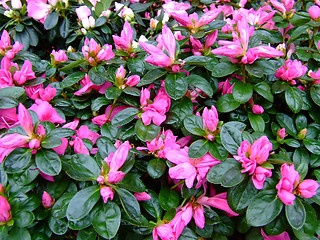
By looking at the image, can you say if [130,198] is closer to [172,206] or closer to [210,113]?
[172,206]

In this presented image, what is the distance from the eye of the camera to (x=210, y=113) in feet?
3.05

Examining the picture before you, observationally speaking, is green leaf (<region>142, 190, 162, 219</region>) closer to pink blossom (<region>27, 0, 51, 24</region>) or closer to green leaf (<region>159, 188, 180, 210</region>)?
green leaf (<region>159, 188, 180, 210</region>)

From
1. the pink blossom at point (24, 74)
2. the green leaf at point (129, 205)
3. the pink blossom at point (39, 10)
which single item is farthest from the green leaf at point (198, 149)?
the pink blossom at point (39, 10)

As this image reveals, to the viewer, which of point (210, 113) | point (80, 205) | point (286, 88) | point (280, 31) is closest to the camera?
point (80, 205)

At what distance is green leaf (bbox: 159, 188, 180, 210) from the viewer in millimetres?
951

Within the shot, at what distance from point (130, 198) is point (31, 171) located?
33 cm

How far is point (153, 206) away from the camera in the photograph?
0.96 metres

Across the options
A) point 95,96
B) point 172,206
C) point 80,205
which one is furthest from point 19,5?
point 172,206

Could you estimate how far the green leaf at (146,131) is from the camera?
0.95m

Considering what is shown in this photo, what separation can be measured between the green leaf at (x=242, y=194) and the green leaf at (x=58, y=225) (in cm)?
54

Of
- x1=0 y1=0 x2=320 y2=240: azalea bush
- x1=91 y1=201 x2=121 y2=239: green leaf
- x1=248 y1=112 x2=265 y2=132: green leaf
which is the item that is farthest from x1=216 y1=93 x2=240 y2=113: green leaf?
x1=91 y1=201 x2=121 y2=239: green leaf

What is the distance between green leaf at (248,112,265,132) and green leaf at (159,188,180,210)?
0.41m

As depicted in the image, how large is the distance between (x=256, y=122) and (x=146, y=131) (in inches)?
17.9

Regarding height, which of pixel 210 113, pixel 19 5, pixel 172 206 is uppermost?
pixel 19 5
